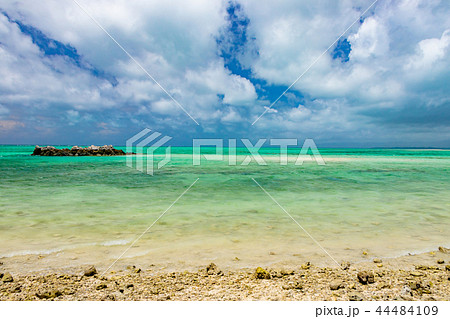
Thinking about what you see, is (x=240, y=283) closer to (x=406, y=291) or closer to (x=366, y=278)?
(x=366, y=278)

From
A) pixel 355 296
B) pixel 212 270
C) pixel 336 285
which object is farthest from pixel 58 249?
pixel 355 296

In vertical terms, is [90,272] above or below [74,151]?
below

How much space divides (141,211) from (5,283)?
462 centimetres

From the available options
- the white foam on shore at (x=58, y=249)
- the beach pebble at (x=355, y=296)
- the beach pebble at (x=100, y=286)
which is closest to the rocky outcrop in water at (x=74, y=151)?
the white foam on shore at (x=58, y=249)

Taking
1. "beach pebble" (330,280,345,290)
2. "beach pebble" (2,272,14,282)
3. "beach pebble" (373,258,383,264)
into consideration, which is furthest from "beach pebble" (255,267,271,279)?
"beach pebble" (2,272,14,282)

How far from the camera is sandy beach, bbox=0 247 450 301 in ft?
10.5

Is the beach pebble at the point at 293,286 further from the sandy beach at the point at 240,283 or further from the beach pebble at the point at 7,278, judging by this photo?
the beach pebble at the point at 7,278

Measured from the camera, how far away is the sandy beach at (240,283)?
10.5 ft

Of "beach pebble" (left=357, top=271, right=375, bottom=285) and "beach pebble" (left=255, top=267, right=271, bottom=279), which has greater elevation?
"beach pebble" (left=357, top=271, right=375, bottom=285)

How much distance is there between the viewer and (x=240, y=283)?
3551 millimetres

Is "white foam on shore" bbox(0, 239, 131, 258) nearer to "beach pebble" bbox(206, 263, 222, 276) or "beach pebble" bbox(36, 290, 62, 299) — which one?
"beach pebble" bbox(36, 290, 62, 299)

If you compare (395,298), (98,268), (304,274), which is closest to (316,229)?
(304,274)

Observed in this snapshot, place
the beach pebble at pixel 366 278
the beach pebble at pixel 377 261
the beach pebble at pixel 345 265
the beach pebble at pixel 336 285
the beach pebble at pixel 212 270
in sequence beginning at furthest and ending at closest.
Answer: the beach pebble at pixel 377 261 < the beach pebble at pixel 345 265 < the beach pebble at pixel 212 270 < the beach pebble at pixel 366 278 < the beach pebble at pixel 336 285
